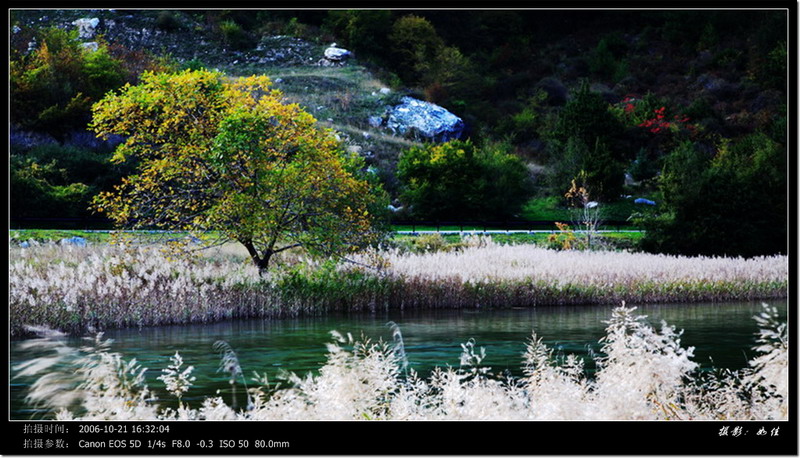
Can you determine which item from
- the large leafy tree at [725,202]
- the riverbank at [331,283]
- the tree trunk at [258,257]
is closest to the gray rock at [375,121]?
the large leafy tree at [725,202]

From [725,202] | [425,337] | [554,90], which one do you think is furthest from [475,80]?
[425,337]

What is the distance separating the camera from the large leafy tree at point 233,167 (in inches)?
607

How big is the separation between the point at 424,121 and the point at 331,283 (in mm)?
19906

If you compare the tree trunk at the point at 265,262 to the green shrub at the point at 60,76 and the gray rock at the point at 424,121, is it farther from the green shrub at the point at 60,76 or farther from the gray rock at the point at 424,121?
the gray rock at the point at 424,121

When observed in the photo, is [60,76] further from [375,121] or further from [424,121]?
[424,121]

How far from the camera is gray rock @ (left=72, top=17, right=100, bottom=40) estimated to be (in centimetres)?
1890

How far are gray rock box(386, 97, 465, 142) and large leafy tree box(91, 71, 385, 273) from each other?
1636cm

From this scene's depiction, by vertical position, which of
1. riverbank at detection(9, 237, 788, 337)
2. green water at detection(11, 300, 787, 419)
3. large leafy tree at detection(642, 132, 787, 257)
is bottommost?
green water at detection(11, 300, 787, 419)

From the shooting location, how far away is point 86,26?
787 inches

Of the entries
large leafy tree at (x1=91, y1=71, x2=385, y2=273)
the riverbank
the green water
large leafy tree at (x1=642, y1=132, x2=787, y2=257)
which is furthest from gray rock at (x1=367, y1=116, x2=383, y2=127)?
the green water

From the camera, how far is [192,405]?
7.79 metres

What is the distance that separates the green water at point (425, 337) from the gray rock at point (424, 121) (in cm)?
1809

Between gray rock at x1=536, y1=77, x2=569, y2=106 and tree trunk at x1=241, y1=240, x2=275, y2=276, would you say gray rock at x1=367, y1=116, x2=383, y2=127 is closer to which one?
gray rock at x1=536, y1=77, x2=569, y2=106

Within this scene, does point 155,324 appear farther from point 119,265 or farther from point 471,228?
point 471,228
